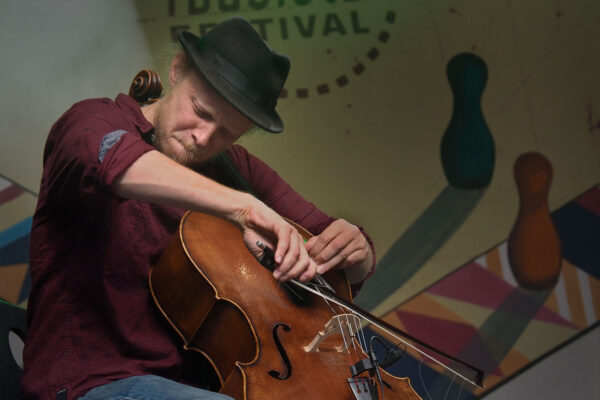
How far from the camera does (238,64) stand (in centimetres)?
151

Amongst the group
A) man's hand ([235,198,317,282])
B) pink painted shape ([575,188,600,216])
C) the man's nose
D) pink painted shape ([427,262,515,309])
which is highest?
the man's nose

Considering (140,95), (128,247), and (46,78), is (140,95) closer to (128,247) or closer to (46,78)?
(128,247)

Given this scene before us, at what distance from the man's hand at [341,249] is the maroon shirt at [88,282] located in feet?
1.21

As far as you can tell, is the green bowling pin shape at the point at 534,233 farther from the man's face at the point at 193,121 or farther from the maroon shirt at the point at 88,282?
the maroon shirt at the point at 88,282

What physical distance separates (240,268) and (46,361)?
17.3 inches

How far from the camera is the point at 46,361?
1270mm

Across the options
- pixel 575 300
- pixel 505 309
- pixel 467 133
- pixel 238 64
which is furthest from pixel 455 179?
pixel 238 64

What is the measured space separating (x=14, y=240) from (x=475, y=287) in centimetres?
169

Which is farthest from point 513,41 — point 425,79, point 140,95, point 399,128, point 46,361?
point 46,361

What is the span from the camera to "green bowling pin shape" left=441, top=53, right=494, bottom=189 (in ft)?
8.16

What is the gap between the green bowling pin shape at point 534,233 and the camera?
250 cm

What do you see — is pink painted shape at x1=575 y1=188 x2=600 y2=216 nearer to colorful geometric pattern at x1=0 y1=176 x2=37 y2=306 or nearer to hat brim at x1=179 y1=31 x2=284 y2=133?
hat brim at x1=179 y1=31 x2=284 y2=133

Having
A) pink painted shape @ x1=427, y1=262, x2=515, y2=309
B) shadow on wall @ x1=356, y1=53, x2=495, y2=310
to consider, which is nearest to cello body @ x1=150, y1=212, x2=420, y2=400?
shadow on wall @ x1=356, y1=53, x2=495, y2=310

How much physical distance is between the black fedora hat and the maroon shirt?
0.74 ft
